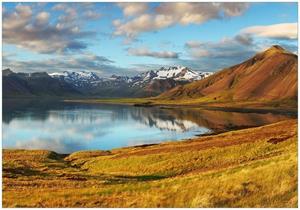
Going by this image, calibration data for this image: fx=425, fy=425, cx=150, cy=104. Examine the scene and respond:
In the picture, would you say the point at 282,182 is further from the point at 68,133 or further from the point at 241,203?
the point at 68,133

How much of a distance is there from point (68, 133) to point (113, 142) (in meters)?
28.7

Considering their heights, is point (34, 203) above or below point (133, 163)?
above

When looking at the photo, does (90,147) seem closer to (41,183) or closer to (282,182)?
(41,183)

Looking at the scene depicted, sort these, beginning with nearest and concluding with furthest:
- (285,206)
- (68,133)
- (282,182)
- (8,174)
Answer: (285,206)
(282,182)
(8,174)
(68,133)

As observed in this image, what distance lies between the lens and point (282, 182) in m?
26.2

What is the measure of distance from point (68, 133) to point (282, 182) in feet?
402

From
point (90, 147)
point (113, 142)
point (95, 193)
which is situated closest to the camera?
point (95, 193)

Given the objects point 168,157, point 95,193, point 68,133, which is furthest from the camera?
point 68,133

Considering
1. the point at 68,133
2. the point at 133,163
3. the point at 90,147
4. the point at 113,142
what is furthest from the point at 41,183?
the point at 68,133

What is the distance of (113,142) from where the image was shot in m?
120

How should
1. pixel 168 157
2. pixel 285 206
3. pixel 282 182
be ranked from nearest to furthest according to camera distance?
pixel 285 206 < pixel 282 182 < pixel 168 157

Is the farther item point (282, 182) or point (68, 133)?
point (68, 133)

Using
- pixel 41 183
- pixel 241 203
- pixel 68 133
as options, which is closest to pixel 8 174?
pixel 41 183

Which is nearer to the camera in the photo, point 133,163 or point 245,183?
point 245,183
